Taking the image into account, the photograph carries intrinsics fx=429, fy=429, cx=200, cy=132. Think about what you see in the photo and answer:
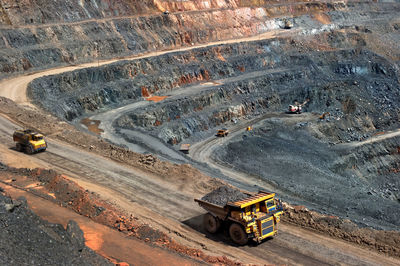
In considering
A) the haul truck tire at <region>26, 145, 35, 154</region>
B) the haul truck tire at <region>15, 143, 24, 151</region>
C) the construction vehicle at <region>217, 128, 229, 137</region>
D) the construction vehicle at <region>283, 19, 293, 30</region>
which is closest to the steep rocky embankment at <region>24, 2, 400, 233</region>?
the construction vehicle at <region>217, 128, 229, 137</region>

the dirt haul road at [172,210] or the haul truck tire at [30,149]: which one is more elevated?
the haul truck tire at [30,149]

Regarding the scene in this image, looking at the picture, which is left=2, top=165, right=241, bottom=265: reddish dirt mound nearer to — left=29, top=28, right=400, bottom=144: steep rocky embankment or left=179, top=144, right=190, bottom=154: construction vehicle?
left=179, top=144, right=190, bottom=154: construction vehicle

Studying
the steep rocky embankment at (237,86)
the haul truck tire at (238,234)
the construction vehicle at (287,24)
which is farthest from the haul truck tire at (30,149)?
the construction vehicle at (287,24)

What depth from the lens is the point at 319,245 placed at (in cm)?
1772

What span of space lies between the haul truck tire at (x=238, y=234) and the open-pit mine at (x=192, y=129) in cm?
27

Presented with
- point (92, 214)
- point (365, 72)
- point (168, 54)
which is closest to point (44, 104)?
point (168, 54)

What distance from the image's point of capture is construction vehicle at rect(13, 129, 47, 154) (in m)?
26.5

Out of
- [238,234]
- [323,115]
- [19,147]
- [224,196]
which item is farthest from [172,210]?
[323,115]

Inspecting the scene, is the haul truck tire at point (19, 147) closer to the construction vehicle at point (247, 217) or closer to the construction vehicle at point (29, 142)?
the construction vehicle at point (29, 142)

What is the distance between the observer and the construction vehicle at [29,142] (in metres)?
26.5

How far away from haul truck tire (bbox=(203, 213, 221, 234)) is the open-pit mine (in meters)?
0.32

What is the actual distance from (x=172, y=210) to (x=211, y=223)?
2846mm

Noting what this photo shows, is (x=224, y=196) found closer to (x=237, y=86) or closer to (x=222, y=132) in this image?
(x=222, y=132)

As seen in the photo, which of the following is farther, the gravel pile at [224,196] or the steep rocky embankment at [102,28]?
the steep rocky embankment at [102,28]
